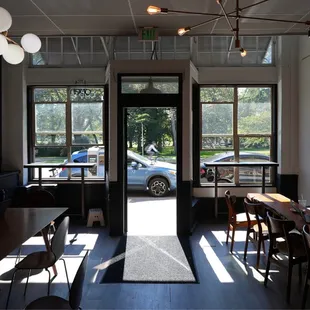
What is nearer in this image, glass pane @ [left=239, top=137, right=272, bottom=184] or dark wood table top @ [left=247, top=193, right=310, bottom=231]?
dark wood table top @ [left=247, top=193, right=310, bottom=231]

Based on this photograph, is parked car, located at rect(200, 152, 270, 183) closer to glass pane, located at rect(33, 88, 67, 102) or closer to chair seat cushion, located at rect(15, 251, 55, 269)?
glass pane, located at rect(33, 88, 67, 102)

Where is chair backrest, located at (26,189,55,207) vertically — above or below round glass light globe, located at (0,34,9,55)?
below

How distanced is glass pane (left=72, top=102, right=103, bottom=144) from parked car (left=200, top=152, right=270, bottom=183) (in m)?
2.18

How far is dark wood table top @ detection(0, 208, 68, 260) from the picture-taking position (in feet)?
8.40

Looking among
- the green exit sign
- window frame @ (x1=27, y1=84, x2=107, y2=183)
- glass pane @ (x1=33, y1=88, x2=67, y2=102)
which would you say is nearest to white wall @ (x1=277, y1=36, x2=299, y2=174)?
the green exit sign

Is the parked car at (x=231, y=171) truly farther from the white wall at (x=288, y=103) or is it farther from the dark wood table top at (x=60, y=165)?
the dark wood table top at (x=60, y=165)

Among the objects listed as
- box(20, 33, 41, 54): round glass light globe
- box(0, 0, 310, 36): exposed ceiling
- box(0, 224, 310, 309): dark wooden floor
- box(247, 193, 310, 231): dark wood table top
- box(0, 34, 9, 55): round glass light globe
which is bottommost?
box(0, 224, 310, 309): dark wooden floor

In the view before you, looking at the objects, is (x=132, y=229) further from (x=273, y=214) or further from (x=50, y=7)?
(x=50, y=7)

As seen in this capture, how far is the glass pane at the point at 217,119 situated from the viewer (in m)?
6.46

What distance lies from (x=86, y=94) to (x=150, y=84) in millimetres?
1625

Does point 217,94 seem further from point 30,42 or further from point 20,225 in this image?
point 20,225

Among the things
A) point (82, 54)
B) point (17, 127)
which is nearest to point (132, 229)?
point (17, 127)

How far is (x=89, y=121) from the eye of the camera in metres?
6.49

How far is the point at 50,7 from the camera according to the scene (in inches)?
147
